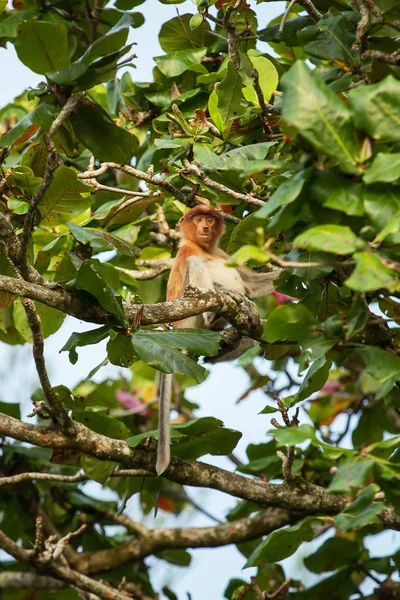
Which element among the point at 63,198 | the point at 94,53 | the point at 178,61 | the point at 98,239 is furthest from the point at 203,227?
the point at 94,53

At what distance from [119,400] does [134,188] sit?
153 cm

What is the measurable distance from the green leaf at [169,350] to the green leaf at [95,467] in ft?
3.54

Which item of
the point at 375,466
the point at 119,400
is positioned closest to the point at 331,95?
the point at 375,466

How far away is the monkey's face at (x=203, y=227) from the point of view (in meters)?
5.58

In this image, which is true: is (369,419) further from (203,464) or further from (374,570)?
(203,464)

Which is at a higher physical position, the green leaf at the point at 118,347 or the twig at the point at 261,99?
the twig at the point at 261,99

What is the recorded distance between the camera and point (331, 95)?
86.4 inches

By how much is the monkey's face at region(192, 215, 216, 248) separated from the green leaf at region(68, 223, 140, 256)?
3.97ft

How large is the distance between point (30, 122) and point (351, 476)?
201 centimetres

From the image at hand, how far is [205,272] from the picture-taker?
17.3 ft

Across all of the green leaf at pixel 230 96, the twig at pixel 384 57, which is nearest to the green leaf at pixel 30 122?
the green leaf at pixel 230 96

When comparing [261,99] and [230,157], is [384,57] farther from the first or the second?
[230,157]

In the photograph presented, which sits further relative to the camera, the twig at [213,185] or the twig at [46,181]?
the twig at [213,185]

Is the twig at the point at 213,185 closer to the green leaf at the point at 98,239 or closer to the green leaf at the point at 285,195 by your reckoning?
the green leaf at the point at 98,239
